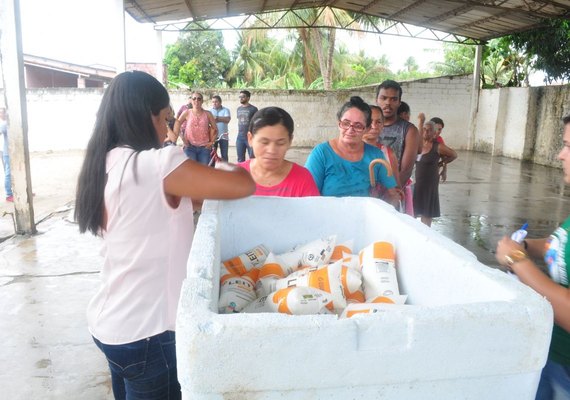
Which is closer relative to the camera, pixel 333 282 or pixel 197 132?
pixel 333 282

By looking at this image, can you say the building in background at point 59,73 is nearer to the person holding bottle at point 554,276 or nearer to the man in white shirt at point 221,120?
the man in white shirt at point 221,120

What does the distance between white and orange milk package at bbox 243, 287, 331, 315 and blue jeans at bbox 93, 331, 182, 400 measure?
0.39 meters

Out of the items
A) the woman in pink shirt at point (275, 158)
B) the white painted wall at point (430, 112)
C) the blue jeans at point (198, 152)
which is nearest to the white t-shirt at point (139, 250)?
the woman in pink shirt at point (275, 158)

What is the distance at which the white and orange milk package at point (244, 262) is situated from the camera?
146 centimetres

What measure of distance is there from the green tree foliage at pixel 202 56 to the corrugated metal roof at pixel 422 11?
10.3 m

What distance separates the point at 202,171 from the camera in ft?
4.15

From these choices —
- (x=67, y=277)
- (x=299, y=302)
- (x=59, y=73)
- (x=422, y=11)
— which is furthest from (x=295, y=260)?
(x=59, y=73)

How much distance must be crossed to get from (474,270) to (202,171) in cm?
69

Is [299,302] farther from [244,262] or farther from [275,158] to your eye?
[275,158]

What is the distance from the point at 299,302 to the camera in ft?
3.47

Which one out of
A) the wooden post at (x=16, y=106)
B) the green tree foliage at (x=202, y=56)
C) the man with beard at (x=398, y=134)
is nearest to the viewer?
the man with beard at (x=398, y=134)

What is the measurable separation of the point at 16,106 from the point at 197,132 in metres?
2.55

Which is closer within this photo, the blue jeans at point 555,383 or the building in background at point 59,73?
the blue jeans at point 555,383

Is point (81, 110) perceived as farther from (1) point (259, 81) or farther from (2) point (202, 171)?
(2) point (202, 171)
